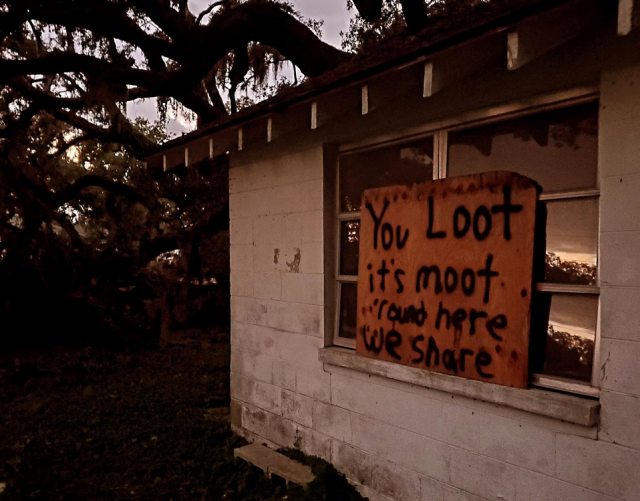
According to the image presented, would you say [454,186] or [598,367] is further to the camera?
[454,186]

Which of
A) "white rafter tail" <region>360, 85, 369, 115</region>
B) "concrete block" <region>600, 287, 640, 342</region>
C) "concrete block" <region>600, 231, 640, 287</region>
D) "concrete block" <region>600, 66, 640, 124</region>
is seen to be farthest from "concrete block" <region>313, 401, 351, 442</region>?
"concrete block" <region>600, 66, 640, 124</region>

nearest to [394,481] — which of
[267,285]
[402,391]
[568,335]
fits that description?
[402,391]

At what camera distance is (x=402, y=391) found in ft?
11.9

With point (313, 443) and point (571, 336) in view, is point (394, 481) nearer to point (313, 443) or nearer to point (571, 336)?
point (313, 443)

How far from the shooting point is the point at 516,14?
246 cm

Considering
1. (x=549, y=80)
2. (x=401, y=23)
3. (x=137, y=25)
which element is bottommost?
(x=549, y=80)

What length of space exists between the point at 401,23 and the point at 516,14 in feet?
23.5

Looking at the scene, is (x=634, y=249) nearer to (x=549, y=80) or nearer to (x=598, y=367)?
(x=598, y=367)

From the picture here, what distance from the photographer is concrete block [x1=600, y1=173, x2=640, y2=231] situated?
8.41 feet

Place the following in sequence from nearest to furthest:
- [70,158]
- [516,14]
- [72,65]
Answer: [516,14] < [72,65] < [70,158]

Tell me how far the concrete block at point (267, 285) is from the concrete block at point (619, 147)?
294cm

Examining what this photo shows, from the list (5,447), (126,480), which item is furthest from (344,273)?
(5,447)

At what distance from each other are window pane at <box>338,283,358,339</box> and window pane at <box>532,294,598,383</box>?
5.17 ft

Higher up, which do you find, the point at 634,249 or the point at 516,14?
the point at 516,14
